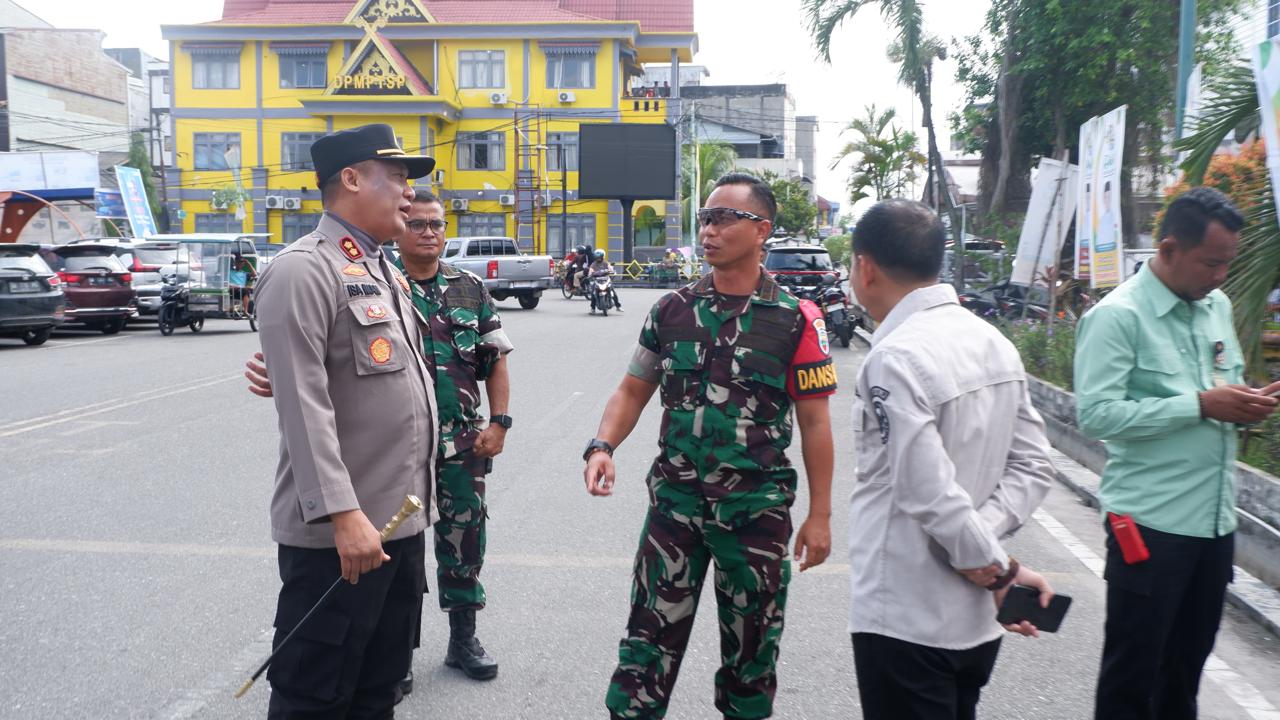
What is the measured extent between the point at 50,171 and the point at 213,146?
18.4m

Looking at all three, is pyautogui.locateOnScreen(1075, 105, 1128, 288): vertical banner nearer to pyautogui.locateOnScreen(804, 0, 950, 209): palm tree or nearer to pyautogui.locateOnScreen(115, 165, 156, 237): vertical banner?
pyautogui.locateOnScreen(804, 0, 950, 209): palm tree

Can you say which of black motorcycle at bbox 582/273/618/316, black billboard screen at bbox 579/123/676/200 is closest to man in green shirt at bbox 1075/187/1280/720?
black motorcycle at bbox 582/273/618/316

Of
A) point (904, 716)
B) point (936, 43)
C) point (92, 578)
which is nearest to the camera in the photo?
point (904, 716)

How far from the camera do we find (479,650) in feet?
14.9

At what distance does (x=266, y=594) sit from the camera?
18.0ft

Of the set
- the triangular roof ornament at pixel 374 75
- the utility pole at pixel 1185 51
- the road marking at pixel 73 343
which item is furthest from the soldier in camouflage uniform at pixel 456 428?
the triangular roof ornament at pixel 374 75

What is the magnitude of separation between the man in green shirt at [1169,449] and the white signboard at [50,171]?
36.5 metres

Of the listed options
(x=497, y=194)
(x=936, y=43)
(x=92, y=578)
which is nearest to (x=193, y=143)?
(x=497, y=194)

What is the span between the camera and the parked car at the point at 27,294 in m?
17.7

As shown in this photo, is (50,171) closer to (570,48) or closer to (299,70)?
(299,70)

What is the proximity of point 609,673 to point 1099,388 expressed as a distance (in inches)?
87.6

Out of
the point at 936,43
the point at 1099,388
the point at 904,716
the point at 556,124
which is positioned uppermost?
the point at 556,124

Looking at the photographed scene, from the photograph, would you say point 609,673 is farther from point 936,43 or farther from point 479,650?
point 936,43

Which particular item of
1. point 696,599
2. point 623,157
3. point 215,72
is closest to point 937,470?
point 696,599
